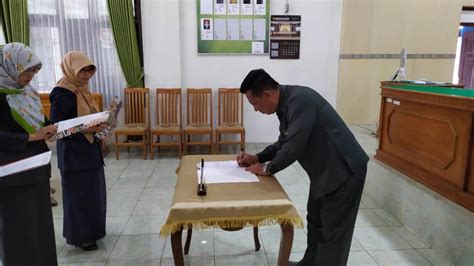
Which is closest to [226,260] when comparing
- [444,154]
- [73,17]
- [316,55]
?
[444,154]

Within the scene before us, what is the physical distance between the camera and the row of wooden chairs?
16.1ft

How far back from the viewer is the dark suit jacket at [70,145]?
7.59ft

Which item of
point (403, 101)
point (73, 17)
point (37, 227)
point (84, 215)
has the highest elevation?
point (73, 17)

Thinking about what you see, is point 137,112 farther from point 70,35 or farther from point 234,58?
point 234,58

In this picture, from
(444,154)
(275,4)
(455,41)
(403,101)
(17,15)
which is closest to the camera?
(444,154)

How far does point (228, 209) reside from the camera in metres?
1.62

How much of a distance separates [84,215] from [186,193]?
3.92ft

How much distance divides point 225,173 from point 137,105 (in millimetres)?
3426

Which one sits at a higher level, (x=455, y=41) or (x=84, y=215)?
(x=455, y=41)

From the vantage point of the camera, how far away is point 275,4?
16.9ft

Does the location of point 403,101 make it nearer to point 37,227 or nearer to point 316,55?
point 316,55

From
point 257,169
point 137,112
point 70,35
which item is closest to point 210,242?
point 257,169

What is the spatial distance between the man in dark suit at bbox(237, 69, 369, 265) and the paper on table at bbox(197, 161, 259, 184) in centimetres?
15

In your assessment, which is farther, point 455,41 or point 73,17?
point 455,41
